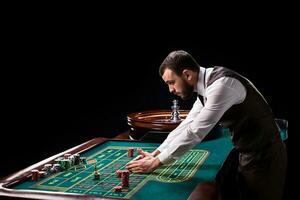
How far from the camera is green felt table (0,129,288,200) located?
1.84 m

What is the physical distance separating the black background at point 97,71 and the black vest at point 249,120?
7.19 ft

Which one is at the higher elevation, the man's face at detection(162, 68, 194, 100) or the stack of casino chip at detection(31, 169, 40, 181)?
the man's face at detection(162, 68, 194, 100)

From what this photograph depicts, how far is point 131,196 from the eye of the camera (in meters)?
1.80

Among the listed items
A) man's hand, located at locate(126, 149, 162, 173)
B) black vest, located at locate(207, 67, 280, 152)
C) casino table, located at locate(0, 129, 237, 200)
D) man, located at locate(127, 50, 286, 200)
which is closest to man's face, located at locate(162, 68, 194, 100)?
man, located at locate(127, 50, 286, 200)

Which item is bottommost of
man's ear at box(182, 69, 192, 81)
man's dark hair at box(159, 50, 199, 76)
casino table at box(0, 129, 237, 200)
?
casino table at box(0, 129, 237, 200)

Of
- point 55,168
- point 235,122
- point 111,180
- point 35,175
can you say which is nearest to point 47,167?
point 55,168

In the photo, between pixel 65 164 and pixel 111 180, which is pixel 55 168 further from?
pixel 111 180

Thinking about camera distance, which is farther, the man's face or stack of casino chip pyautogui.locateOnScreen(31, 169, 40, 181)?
the man's face

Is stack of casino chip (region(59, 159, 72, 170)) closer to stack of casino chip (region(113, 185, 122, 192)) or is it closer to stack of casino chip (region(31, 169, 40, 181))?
stack of casino chip (region(31, 169, 40, 181))

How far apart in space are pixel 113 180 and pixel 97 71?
10.8 ft

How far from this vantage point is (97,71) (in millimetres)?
5227

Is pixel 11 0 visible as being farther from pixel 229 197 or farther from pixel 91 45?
pixel 229 197

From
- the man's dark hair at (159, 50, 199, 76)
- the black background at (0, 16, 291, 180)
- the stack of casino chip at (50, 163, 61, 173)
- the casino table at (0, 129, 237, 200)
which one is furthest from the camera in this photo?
the black background at (0, 16, 291, 180)

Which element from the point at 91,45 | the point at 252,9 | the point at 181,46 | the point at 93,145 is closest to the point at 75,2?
the point at 91,45
